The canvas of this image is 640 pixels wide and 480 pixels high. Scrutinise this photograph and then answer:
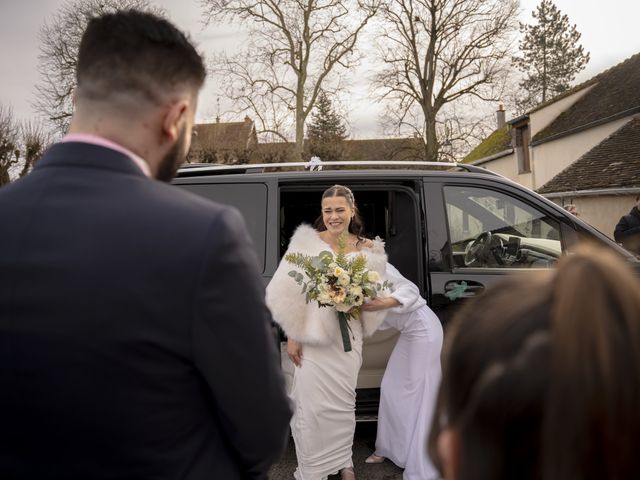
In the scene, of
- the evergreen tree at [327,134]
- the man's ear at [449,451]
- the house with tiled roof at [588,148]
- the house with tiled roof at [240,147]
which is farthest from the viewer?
the evergreen tree at [327,134]

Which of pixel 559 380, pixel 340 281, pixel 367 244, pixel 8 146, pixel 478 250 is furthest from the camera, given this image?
pixel 8 146

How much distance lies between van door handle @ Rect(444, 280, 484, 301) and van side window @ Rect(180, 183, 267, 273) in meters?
1.42

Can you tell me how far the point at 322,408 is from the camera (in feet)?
12.5

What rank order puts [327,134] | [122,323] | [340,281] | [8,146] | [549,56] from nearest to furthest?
[122,323]
[340,281]
[8,146]
[327,134]
[549,56]

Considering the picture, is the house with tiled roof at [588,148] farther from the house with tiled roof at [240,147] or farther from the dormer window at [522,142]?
the house with tiled roof at [240,147]

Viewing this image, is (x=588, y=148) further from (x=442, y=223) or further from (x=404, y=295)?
(x=404, y=295)

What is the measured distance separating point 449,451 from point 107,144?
102 cm

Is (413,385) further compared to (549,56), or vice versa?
(549,56)

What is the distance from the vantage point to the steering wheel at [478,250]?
4.50 meters

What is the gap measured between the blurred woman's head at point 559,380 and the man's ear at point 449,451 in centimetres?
1

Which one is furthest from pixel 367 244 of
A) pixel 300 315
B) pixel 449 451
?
pixel 449 451

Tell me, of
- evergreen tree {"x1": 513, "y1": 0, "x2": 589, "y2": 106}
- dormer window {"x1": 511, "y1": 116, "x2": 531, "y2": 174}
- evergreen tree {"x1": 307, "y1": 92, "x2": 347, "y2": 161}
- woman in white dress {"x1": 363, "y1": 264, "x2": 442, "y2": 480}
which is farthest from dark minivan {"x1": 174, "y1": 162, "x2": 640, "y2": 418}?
evergreen tree {"x1": 513, "y1": 0, "x2": 589, "y2": 106}

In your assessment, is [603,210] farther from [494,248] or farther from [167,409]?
[167,409]

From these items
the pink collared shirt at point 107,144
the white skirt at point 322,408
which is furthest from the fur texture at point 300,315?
the pink collared shirt at point 107,144
